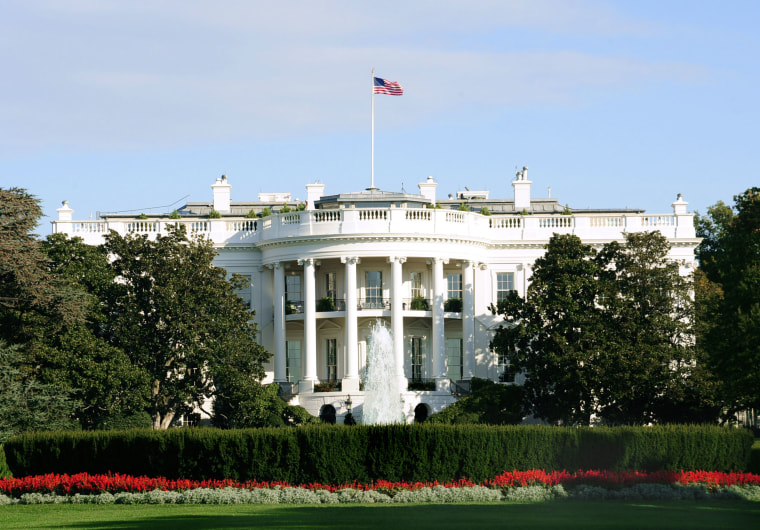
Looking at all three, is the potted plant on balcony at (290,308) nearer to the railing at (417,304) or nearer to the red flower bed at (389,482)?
the railing at (417,304)

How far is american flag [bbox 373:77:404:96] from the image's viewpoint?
63.7 meters

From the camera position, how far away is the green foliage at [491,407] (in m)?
57.2

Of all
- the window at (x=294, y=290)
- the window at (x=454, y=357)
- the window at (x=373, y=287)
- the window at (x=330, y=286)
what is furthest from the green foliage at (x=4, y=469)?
the window at (x=454, y=357)

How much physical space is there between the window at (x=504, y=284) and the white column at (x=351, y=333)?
860 centimetres

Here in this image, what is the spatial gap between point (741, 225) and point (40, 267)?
26.7m

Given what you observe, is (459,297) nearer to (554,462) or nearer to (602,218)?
(602,218)

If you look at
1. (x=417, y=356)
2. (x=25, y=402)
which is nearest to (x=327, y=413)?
(x=417, y=356)

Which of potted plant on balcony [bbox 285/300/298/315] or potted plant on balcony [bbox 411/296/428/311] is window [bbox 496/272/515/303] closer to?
potted plant on balcony [bbox 411/296/428/311]

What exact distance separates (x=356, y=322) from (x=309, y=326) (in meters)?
2.47

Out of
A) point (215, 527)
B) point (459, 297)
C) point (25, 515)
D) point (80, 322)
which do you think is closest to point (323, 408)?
point (459, 297)

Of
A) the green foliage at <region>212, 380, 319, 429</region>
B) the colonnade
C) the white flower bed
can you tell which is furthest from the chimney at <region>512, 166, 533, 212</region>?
the white flower bed

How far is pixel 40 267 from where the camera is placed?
48844 millimetres

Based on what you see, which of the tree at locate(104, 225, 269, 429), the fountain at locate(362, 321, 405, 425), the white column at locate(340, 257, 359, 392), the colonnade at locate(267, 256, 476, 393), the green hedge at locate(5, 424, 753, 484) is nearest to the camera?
the green hedge at locate(5, 424, 753, 484)

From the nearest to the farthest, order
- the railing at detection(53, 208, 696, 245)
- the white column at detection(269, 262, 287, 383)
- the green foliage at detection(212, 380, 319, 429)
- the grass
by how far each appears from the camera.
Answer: the grass < the green foliage at detection(212, 380, 319, 429) < the white column at detection(269, 262, 287, 383) < the railing at detection(53, 208, 696, 245)
